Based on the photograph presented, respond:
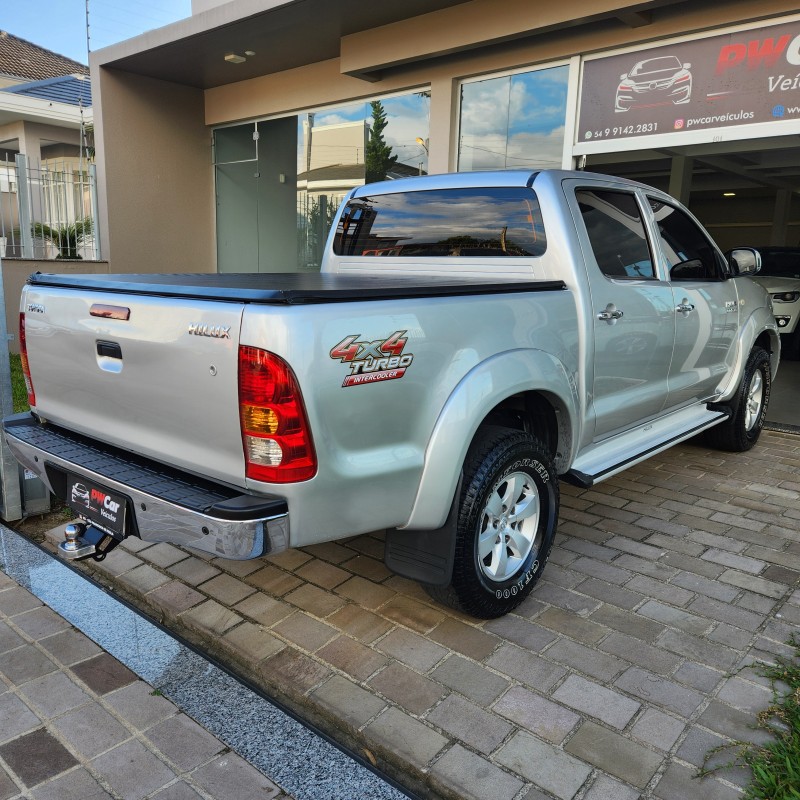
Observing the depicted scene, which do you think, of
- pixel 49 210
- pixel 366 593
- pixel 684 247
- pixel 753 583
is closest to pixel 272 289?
pixel 366 593

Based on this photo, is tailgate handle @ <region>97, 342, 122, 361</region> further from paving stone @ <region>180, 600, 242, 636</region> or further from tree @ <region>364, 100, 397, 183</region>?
tree @ <region>364, 100, 397, 183</region>

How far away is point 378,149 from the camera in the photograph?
9.62 metres

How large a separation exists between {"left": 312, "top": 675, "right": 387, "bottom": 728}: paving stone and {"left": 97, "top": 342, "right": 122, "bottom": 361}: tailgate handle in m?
1.44

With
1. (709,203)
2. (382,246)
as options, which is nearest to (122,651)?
(382,246)

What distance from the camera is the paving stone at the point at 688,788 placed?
6.97 feet

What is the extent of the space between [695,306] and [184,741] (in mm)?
3708

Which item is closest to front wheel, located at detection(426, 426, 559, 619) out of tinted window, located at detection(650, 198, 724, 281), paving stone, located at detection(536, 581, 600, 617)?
paving stone, located at detection(536, 581, 600, 617)

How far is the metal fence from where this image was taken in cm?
1020

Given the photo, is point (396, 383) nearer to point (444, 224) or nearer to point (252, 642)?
point (252, 642)

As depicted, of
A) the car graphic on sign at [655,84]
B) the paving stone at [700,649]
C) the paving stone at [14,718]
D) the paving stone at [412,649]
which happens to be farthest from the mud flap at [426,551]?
the car graphic on sign at [655,84]

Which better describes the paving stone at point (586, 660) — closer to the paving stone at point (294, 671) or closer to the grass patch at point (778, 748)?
the grass patch at point (778, 748)

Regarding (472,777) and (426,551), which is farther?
(426,551)

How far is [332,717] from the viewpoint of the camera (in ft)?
8.17

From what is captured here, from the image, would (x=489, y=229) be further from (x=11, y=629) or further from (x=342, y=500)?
(x=11, y=629)
